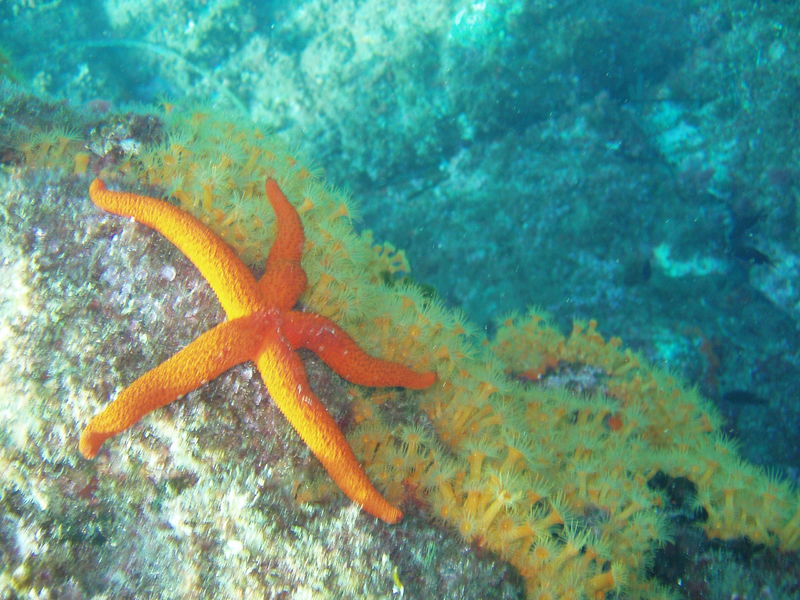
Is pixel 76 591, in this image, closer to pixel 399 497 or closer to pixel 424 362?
pixel 399 497

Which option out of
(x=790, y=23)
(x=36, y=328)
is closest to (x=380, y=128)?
(x=36, y=328)

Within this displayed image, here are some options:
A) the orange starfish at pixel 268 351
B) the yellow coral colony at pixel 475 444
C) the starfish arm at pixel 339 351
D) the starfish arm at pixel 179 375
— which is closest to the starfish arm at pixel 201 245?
the orange starfish at pixel 268 351

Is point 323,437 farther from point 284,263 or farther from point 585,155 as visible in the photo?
point 585,155

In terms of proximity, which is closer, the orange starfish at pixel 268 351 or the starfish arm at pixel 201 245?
the orange starfish at pixel 268 351

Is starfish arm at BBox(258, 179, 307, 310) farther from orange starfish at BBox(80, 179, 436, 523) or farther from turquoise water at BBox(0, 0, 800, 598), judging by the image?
turquoise water at BBox(0, 0, 800, 598)

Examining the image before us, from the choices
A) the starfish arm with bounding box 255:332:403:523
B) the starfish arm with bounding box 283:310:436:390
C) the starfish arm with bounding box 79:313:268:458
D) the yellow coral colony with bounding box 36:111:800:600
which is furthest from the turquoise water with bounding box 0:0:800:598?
the starfish arm with bounding box 79:313:268:458

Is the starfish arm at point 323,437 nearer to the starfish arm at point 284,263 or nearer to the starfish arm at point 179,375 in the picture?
the starfish arm at point 179,375

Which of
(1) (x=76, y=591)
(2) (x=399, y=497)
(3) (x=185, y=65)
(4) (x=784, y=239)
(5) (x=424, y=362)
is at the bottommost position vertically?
(4) (x=784, y=239)
